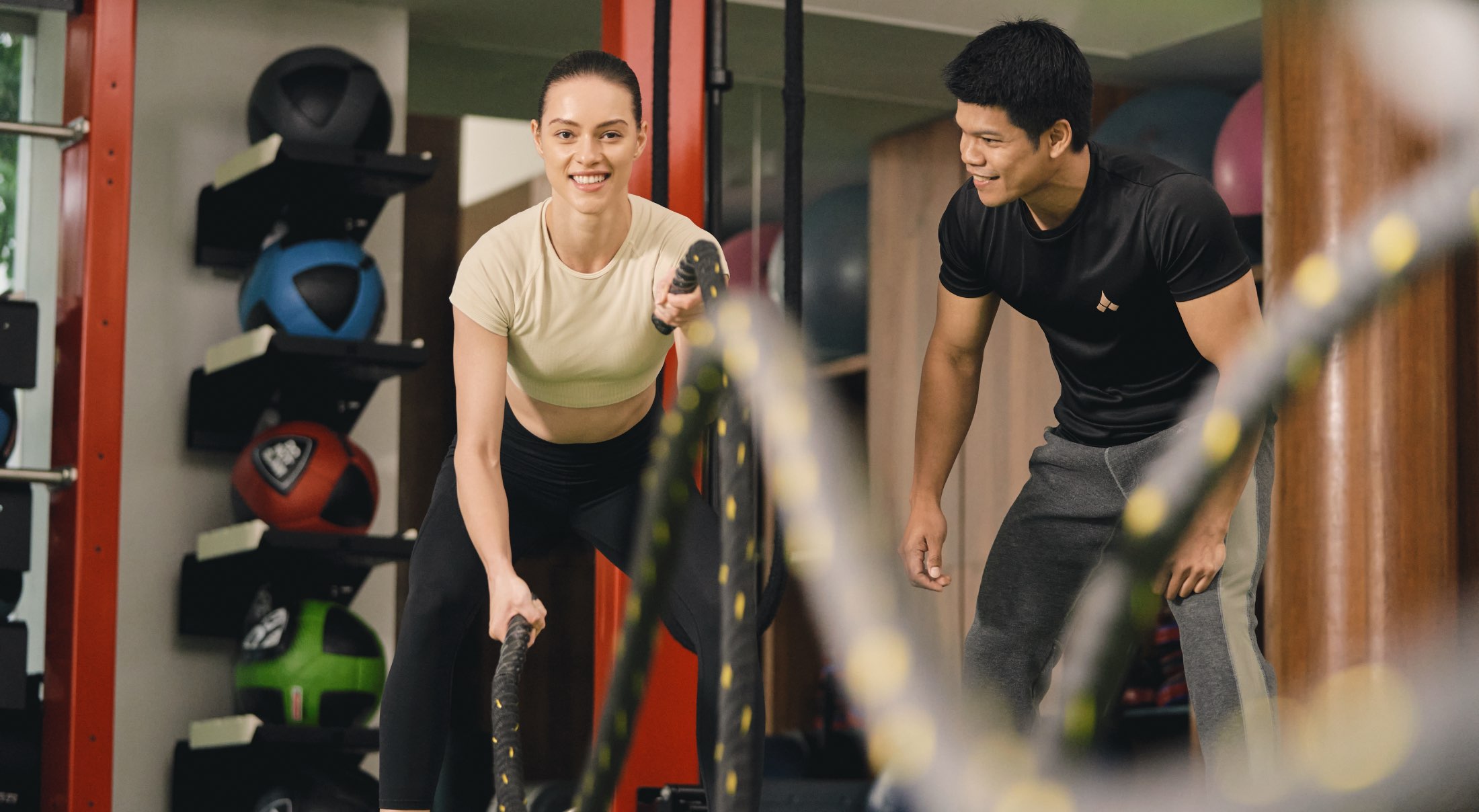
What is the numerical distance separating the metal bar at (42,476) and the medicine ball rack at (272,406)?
38 centimetres

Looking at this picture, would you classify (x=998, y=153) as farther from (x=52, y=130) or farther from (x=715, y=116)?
(x=52, y=130)

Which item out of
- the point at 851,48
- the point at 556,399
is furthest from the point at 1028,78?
the point at 851,48

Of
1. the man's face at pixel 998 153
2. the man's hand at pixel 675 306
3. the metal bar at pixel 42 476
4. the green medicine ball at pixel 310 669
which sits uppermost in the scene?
the man's face at pixel 998 153

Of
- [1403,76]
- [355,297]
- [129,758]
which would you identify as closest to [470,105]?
[355,297]

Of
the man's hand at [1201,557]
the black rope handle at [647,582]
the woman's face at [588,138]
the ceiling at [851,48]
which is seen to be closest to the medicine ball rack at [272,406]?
the ceiling at [851,48]

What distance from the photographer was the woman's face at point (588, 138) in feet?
6.48

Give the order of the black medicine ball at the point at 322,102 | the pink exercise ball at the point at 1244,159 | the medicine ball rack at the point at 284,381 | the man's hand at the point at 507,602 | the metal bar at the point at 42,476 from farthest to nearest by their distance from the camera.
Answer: the pink exercise ball at the point at 1244,159 < the black medicine ball at the point at 322,102 < the medicine ball rack at the point at 284,381 < the metal bar at the point at 42,476 < the man's hand at the point at 507,602

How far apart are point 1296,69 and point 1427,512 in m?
1.11

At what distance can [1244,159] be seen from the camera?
410 centimetres

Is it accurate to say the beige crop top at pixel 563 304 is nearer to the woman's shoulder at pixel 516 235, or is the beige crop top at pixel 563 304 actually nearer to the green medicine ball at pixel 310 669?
the woman's shoulder at pixel 516 235

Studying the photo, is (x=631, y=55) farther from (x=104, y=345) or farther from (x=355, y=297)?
(x=104, y=345)

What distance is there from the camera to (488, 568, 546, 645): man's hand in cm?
163

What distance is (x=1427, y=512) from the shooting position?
3.50m

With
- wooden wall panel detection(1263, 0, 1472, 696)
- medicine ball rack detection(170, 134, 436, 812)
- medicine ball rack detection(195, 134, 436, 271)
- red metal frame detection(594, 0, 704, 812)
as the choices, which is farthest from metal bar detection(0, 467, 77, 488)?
wooden wall panel detection(1263, 0, 1472, 696)
